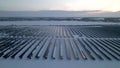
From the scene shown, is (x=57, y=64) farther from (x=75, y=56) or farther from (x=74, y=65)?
(x=75, y=56)

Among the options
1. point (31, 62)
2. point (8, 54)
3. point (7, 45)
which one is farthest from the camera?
point (7, 45)

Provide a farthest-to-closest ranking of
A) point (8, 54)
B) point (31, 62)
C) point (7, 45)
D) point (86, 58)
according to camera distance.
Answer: point (7, 45) < point (8, 54) < point (86, 58) < point (31, 62)

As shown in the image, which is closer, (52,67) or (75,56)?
(52,67)

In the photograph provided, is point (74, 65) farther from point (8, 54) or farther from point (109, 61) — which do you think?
point (8, 54)

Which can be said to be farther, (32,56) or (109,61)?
(32,56)

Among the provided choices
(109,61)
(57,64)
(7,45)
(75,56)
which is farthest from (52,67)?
(7,45)

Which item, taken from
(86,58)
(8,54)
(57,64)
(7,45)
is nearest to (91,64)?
(86,58)

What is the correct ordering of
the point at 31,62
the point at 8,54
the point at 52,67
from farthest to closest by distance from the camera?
the point at 8,54, the point at 31,62, the point at 52,67

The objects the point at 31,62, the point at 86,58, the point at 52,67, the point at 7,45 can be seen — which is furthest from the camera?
the point at 7,45
